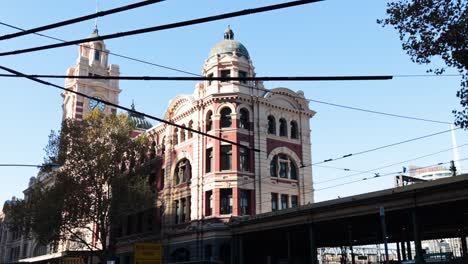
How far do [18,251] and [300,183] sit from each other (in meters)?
59.2

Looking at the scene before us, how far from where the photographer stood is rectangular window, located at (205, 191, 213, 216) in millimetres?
41625

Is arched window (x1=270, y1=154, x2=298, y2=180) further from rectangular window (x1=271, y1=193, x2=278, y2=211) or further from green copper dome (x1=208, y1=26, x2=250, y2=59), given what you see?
green copper dome (x1=208, y1=26, x2=250, y2=59)

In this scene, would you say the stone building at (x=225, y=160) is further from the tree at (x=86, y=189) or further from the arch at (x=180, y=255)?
the tree at (x=86, y=189)

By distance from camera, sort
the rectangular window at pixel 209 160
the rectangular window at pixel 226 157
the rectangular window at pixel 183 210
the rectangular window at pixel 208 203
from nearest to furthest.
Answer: the rectangular window at pixel 208 203 → the rectangular window at pixel 226 157 → the rectangular window at pixel 209 160 → the rectangular window at pixel 183 210

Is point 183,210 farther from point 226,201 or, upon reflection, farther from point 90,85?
point 90,85

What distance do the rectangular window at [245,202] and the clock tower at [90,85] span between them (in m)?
37.1

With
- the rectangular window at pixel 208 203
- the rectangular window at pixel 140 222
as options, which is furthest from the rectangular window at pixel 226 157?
the rectangular window at pixel 140 222

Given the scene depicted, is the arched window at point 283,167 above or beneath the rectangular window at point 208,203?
above

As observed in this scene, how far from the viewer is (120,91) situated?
7812 centimetres

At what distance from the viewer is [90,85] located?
7444 centimetres

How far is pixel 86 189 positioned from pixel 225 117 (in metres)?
13.3

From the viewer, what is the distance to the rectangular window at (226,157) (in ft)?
138

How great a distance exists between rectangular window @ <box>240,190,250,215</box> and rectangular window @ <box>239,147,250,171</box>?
196 cm

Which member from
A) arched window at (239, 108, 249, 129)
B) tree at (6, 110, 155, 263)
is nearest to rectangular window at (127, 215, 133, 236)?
tree at (6, 110, 155, 263)
